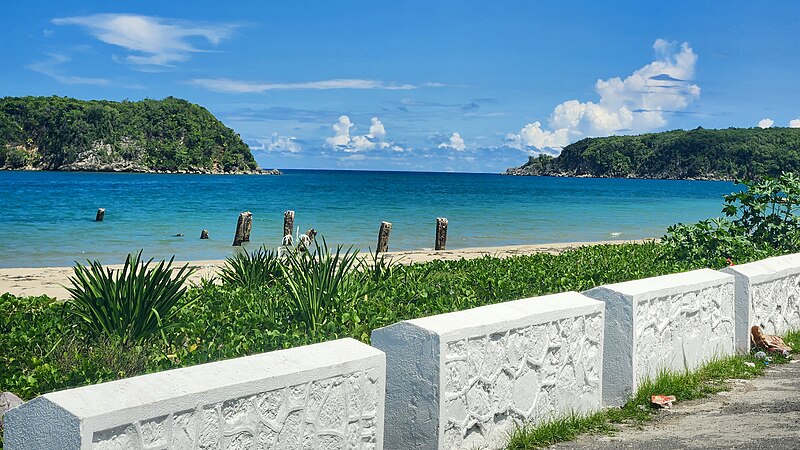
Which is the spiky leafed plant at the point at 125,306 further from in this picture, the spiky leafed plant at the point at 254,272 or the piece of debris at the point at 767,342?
the piece of debris at the point at 767,342

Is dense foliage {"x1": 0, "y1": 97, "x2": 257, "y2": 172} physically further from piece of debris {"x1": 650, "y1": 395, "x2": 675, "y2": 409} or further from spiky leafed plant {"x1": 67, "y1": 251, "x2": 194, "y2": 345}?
piece of debris {"x1": 650, "y1": 395, "x2": 675, "y2": 409}

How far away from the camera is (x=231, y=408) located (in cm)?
409

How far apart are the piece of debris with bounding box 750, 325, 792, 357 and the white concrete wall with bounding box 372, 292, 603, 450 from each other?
3312 millimetres

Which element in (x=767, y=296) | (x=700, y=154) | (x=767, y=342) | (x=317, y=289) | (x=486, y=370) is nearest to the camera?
(x=486, y=370)

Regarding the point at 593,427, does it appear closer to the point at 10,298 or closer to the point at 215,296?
the point at 215,296

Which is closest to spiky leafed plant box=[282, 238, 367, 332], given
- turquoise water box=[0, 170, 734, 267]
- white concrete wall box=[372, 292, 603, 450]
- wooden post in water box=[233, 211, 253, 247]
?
white concrete wall box=[372, 292, 603, 450]

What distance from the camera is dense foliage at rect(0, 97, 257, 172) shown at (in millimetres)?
140375

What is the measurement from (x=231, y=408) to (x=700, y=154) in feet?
574

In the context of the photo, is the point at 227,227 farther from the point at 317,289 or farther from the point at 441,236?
the point at 317,289

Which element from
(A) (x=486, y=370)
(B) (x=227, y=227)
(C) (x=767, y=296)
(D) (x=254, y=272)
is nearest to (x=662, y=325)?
(A) (x=486, y=370)

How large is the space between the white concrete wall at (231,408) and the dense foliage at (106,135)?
145 meters

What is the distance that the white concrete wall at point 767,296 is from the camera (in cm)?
874

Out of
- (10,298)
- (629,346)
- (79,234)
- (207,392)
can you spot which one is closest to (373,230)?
(79,234)

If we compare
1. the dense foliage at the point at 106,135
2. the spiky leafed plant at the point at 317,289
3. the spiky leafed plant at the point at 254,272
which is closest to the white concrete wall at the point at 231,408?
the spiky leafed plant at the point at 317,289
